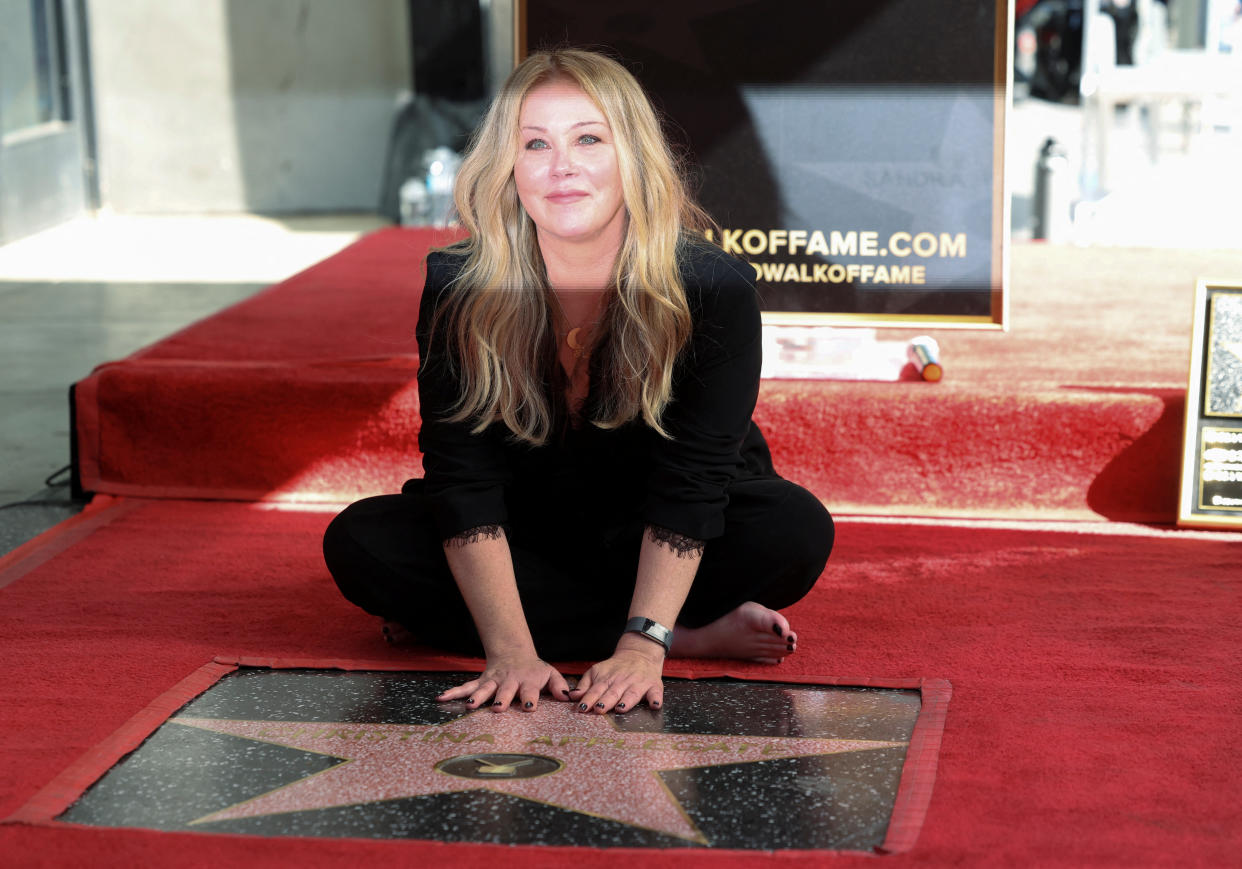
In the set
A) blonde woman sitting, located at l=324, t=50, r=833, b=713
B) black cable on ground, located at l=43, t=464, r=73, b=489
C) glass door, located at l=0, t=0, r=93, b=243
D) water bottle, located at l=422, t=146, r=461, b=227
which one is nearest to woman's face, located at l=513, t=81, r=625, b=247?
blonde woman sitting, located at l=324, t=50, r=833, b=713

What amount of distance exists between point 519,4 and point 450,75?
14.0 ft

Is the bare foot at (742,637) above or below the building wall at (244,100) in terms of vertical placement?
below

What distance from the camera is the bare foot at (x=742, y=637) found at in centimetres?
177

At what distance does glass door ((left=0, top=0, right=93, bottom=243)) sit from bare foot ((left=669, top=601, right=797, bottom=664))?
16.6ft

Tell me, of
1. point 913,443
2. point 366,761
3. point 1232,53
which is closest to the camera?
point 366,761

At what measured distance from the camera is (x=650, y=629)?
1.67 m

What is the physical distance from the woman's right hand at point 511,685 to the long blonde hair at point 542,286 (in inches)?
10.8

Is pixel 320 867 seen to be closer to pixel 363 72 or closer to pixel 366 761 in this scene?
pixel 366 761

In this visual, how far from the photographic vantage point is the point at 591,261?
5.81 feet

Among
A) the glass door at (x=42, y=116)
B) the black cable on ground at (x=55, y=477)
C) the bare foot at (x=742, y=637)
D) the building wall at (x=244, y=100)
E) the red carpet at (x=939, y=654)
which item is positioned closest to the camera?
the red carpet at (x=939, y=654)

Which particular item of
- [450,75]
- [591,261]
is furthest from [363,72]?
[591,261]

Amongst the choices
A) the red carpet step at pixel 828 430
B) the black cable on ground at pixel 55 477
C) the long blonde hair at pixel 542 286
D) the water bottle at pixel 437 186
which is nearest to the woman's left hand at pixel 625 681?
the long blonde hair at pixel 542 286

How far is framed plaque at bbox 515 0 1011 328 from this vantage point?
8.51 feet

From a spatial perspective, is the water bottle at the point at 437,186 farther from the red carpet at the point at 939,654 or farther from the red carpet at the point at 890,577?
the red carpet at the point at 939,654
